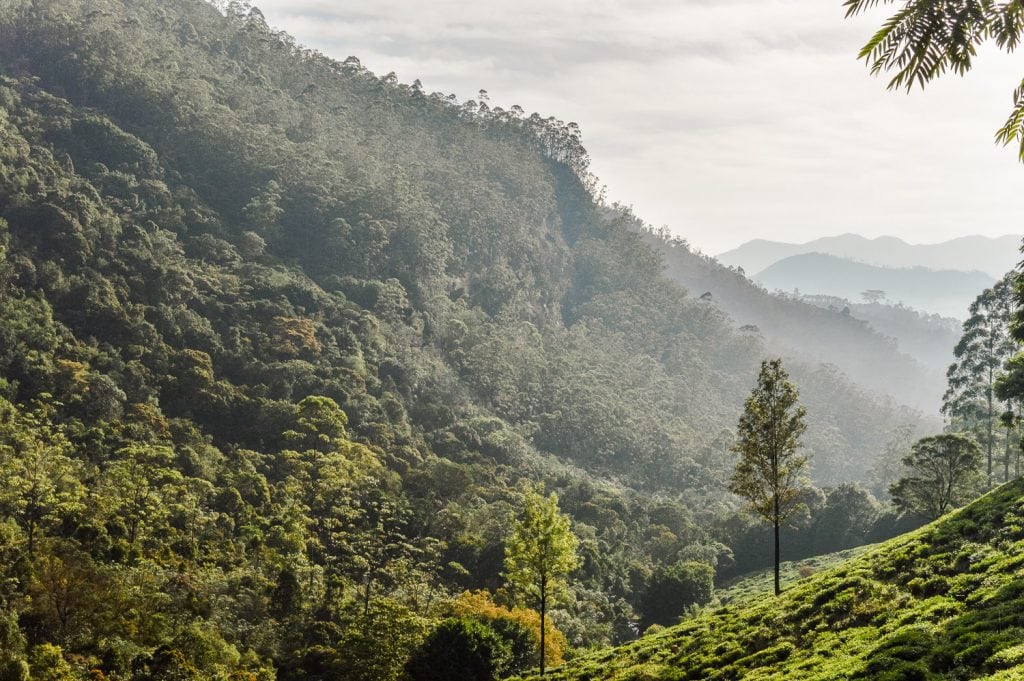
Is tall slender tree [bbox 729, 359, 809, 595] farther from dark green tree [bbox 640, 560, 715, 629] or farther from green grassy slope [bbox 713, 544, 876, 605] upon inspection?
dark green tree [bbox 640, 560, 715, 629]

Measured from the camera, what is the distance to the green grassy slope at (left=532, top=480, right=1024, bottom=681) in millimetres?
12868

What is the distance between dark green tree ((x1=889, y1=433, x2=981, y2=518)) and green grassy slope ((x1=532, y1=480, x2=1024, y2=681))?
25.4 meters

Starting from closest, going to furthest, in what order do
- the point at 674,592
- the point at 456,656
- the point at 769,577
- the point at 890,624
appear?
the point at 890,624, the point at 456,656, the point at 674,592, the point at 769,577

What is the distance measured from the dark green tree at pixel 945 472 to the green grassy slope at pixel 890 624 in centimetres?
2541

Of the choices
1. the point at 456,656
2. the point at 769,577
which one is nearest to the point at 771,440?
the point at 456,656

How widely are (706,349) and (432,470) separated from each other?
98.3 metres

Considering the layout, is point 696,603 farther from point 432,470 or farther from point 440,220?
point 440,220

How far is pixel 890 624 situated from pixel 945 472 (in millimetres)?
40005

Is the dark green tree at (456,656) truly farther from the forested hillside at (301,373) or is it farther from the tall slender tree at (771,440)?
the tall slender tree at (771,440)

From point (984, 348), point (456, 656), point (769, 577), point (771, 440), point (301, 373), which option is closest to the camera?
point (771, 440)

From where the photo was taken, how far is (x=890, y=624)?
1611 cm

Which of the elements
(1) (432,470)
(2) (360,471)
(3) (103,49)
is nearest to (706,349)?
(1) (432,470)

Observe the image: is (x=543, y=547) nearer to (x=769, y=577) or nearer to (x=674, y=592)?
(x=674, y=592)

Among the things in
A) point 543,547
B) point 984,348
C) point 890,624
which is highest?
point 984,348
